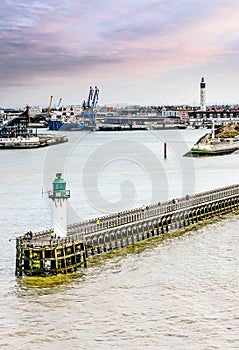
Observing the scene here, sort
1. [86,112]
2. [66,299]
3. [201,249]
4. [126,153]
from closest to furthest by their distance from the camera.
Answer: [66,299] → [201,249] → [126,153] → [86,112]

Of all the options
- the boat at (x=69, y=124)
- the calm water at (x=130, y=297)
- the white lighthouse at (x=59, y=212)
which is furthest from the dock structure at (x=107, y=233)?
the boat at (x=69, y=124)

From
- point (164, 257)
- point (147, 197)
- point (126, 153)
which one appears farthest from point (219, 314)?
point (126, 153)

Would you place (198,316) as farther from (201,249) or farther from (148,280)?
(201,249)

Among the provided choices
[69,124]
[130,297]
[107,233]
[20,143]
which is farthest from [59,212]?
[69,124]

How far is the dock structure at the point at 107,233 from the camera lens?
15391mm

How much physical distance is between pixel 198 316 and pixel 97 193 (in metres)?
16.8

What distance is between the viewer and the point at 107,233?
17734mm

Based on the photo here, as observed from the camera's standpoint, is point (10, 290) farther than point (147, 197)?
No

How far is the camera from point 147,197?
27875mm

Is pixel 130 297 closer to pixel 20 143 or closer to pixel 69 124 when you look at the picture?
pixel 20 143

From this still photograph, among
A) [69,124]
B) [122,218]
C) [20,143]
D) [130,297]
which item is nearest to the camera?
[130,297]

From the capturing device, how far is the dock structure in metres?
15.4

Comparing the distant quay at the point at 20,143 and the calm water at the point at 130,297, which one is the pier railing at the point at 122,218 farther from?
the distant quay at the point at 20,143

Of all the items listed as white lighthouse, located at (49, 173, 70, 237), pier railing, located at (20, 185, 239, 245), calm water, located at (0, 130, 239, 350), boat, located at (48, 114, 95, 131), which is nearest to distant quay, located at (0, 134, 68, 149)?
calm water, located at (0, 130, 239, 350)
